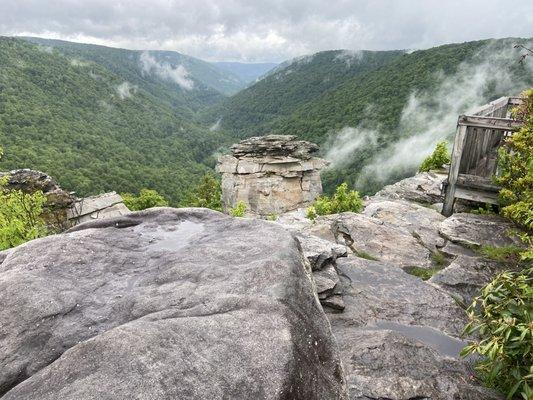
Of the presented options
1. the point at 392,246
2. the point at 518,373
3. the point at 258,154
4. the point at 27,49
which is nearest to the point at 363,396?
the point at 518,373

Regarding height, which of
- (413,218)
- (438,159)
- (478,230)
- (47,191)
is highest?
(438,159)

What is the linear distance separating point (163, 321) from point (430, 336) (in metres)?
5.22

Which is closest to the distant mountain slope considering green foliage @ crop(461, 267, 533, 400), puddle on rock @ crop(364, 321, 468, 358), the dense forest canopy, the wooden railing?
the dense forest canopy

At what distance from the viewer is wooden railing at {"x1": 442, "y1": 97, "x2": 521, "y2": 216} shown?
12.4m

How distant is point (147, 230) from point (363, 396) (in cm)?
402

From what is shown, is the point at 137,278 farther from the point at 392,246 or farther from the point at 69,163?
the point at 69,163

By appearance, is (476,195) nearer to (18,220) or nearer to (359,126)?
(18,220)

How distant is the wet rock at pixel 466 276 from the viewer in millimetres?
8336

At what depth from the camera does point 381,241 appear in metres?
10.9

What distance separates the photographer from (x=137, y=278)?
4.91 m

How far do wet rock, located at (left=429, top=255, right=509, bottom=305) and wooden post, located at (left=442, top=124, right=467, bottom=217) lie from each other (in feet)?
13.1

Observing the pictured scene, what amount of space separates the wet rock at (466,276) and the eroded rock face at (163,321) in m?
4.71

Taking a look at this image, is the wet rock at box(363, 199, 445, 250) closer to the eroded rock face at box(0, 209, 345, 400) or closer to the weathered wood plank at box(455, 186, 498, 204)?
the weathered wood plank at box(455, 186, 498, 204)

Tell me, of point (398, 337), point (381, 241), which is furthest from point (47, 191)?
point (398, 337)
